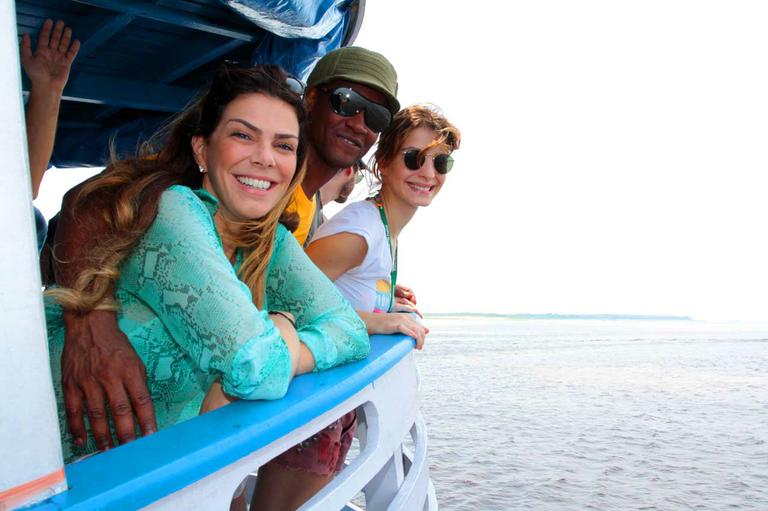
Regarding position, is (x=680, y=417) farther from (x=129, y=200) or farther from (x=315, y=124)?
(x=129, y=200)

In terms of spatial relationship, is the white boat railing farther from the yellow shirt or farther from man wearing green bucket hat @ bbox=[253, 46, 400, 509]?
man wearing green bucket hat @ bbox=[253, 46, 400, 509]

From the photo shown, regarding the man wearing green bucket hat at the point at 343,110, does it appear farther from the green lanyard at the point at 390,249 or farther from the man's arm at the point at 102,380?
the man's arm at the point at 102,380

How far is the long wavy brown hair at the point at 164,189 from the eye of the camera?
1626 millimetres

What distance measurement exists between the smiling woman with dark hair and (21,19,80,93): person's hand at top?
1513 mm

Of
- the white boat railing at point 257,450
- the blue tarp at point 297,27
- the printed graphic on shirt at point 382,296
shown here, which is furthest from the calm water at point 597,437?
the blue tarp at point 297,27

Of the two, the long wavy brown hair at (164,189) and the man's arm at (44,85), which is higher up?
the man's arm at (44,85)

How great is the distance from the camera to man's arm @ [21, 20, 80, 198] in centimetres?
323

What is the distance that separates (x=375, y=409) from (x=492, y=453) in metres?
4.80

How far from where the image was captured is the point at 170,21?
3361 mm

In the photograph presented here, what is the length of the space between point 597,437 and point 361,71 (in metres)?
5.61

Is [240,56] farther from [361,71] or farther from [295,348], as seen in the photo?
→ [295,348]

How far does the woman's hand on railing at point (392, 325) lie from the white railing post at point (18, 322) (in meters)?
1.63

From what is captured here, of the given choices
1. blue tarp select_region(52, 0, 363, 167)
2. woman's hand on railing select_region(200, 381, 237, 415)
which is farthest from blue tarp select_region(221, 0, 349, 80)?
woman's hand on railing select_region(200, 381, 237, 415)

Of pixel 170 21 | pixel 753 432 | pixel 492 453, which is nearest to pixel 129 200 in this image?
pixel 170 21
